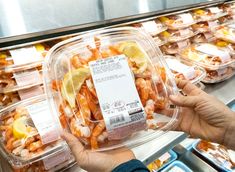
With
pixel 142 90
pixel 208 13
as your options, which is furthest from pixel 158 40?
pixel 142 90

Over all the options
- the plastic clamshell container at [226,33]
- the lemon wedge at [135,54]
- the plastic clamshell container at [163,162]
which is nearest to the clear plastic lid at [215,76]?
the plastic clamshell container at [226,33]

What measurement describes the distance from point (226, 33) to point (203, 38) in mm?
136

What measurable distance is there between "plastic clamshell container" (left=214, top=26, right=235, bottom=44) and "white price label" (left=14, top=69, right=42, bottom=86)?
1.12 meters

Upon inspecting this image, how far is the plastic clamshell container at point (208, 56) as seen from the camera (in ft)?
4.54

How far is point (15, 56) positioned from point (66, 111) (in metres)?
0.38

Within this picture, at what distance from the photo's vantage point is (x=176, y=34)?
1.49 meters

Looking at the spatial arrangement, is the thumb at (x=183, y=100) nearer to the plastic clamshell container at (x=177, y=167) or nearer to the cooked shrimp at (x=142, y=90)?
the cooked shrimp at (x=142, y=90)

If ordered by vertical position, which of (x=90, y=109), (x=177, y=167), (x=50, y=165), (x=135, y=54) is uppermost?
(x=135, y=54)

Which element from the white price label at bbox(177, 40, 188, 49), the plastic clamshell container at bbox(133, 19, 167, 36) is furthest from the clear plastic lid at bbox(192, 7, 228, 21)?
the plastic clamshell container at bbox(133, 19, 167, 36)

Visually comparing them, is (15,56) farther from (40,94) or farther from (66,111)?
(66,111)

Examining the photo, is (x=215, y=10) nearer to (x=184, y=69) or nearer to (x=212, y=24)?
(x=212, y=24)

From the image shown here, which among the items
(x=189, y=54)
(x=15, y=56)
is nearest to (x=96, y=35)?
(x=15, y=56)

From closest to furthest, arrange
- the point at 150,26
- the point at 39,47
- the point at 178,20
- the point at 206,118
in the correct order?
1. the point at 206,118
2. the point at 39,47
3. the point at 150,26
4. the point at 178,20

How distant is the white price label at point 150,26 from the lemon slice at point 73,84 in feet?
2.21
